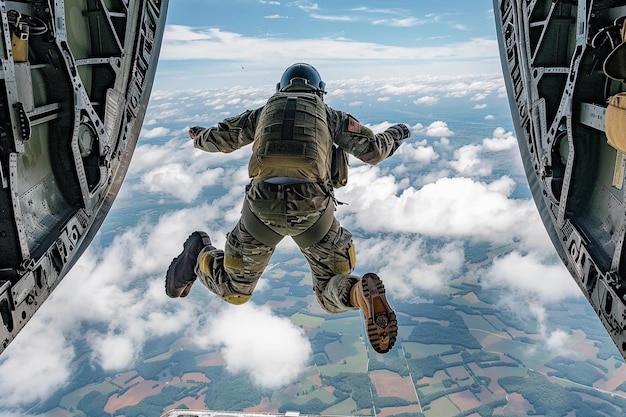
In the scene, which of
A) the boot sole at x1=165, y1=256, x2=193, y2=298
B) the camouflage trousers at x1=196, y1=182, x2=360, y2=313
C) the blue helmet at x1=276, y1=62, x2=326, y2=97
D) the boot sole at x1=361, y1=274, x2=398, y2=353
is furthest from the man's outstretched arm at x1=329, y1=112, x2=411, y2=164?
the boot sole at x1=165, y1=256, x2=193, y2=298

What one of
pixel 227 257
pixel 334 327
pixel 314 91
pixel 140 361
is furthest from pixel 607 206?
pixel 140 361

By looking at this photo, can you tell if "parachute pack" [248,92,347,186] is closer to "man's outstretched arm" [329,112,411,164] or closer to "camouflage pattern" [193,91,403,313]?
"camouflage pattern" [193,91,403,313]

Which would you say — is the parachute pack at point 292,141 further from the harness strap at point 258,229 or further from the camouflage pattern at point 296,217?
the harness strap at point 258,229

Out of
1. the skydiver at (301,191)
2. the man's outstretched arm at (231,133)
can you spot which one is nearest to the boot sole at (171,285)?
the skydiver at (301,191)

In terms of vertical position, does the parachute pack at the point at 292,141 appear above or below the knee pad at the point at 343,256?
above

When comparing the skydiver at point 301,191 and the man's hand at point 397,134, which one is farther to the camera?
the man's hand at point 397,134

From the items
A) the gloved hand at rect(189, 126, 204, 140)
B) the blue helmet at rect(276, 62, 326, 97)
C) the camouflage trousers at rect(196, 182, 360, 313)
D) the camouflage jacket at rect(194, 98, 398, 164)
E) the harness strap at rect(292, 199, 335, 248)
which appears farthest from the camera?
the gloved hand at rect(189, 126, 204, 140)

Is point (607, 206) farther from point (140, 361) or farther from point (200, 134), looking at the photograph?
point (140, 361)
